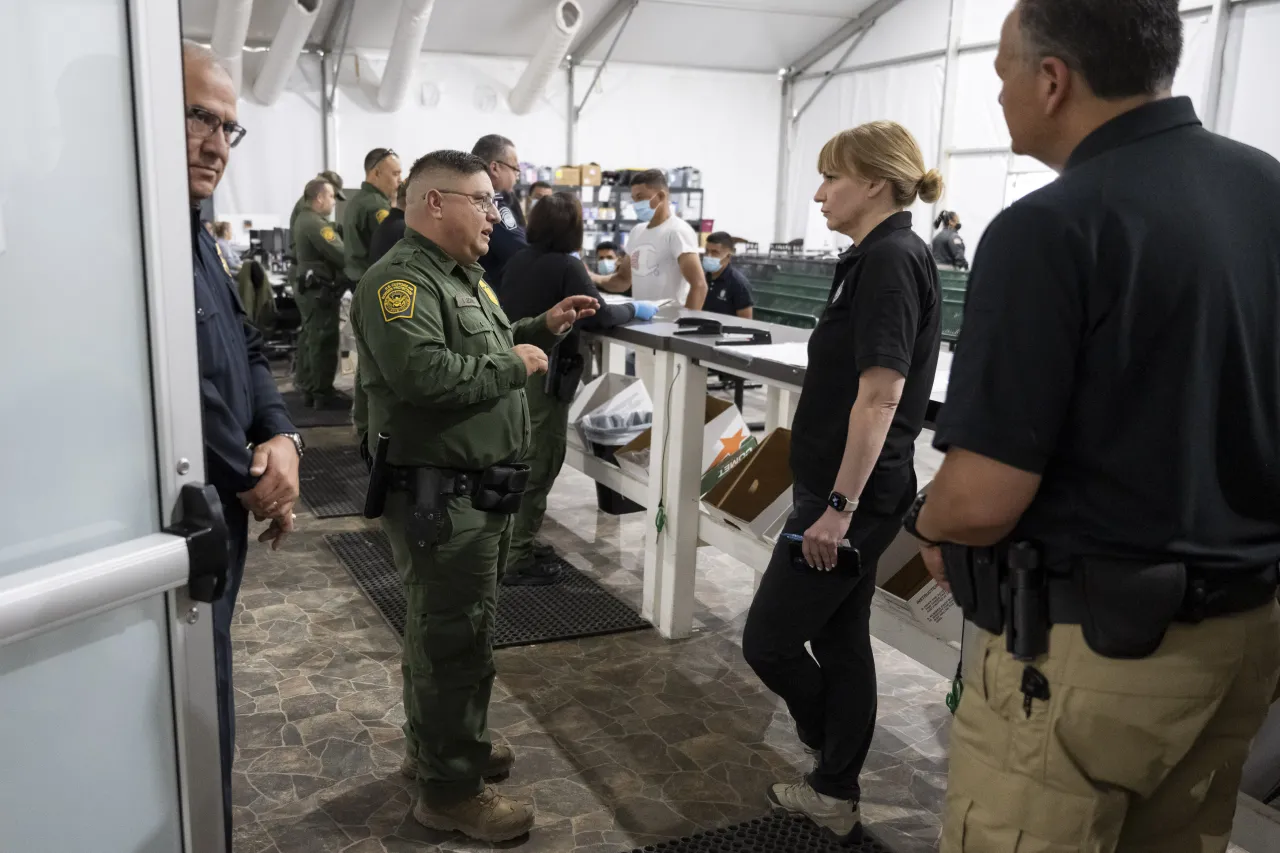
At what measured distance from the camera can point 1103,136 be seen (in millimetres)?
1270

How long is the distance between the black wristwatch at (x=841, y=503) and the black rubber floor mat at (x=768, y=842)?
838 millimetres

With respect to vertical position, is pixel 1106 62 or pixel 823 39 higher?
Result: pixel 823 39

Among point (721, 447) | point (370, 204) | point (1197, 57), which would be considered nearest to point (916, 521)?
point (721, 447)

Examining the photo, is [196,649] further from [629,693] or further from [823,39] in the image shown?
[823,39]

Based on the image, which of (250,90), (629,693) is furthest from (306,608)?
(250,90)

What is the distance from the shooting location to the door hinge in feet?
3.81

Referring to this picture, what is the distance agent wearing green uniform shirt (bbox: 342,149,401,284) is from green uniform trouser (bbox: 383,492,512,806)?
3.67 meters

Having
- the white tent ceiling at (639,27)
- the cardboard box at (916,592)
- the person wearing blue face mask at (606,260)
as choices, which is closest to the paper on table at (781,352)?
the cardboard box at (916,592)

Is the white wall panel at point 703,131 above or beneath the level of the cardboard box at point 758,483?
above

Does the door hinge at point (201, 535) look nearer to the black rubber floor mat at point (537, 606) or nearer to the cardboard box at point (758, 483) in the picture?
the cardboard box at point (758, 483)

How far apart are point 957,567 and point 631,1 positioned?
12.2m

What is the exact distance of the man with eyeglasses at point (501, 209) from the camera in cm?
394

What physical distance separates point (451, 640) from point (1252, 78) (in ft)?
33.8

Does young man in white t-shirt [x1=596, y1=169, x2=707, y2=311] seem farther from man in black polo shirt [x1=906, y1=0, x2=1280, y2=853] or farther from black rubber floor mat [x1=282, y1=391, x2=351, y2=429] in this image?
man in black polo shirt [x1=906, y1=0, x2=1280, y2=853]
